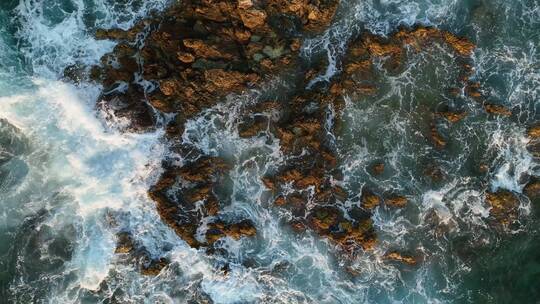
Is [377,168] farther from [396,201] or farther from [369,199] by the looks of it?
[396,201]

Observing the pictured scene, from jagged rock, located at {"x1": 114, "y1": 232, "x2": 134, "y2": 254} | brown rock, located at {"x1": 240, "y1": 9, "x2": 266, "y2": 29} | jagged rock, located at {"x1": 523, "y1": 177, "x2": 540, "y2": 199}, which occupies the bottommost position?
jagged rock, located at {"x1": 114, "y1": 232, "x2": 134, "y2": 254}

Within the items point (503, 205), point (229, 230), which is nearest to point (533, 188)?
point (503, 205)

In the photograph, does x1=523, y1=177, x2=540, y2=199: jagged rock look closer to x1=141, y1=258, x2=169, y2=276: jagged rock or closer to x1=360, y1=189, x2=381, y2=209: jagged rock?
x1=360, y1=189, x2=381, y2=209: jagged rock

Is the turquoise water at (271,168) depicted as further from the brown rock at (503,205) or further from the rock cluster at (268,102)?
the rock cluster at (268,102)

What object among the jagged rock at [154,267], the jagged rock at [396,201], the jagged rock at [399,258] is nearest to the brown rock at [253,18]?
the jagged rock at [396,201]

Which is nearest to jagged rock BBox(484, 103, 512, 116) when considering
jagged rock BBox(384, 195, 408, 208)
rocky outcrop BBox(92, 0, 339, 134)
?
jagged rock BBox(384, 195, 408, 208)

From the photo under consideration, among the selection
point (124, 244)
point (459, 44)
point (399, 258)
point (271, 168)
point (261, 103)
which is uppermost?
point (459, 44)
